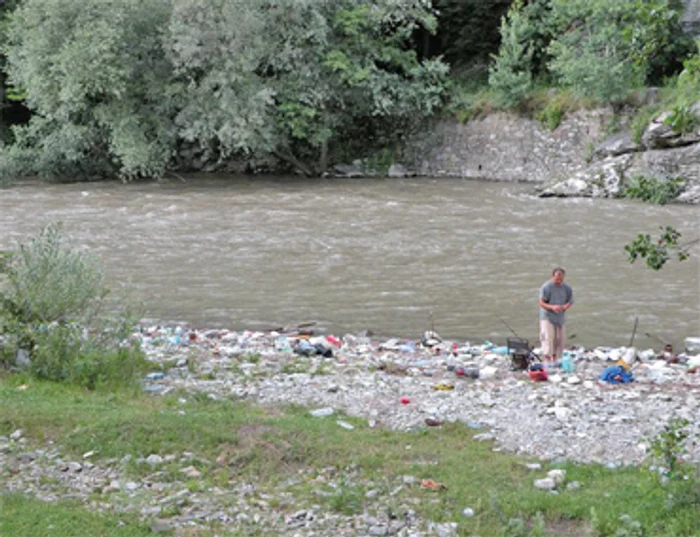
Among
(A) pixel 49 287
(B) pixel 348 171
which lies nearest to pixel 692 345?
(A) pixel 49 287

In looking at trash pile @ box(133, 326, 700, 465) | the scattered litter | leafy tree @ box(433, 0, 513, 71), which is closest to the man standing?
trash pile @ box(133, 326, 700, 465)

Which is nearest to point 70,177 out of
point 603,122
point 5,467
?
point 603,122

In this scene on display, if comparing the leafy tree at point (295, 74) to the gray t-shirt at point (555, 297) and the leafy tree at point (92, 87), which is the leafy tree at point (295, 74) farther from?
the gray t-shirt at point (555, 297)

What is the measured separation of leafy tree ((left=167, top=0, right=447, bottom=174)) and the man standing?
2232 cm

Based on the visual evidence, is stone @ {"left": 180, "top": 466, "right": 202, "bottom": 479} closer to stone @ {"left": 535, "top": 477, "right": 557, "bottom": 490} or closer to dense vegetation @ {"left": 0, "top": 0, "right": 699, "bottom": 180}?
stone @ {"left": 535, "top": 477, "right": 557, "bottom": 490}

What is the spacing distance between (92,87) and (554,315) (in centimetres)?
2568

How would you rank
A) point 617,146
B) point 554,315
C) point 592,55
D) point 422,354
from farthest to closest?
point 592,55 → point 617,146 → point 422,354 → point 554,315

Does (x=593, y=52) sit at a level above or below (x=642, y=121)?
above

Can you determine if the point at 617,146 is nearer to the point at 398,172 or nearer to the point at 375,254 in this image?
the point at 398,172

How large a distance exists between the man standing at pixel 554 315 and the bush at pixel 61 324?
222 inches

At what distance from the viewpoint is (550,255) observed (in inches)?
839

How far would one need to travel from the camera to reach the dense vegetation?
108 feet

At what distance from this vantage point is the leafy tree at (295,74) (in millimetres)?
33062

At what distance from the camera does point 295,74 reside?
35344mm
